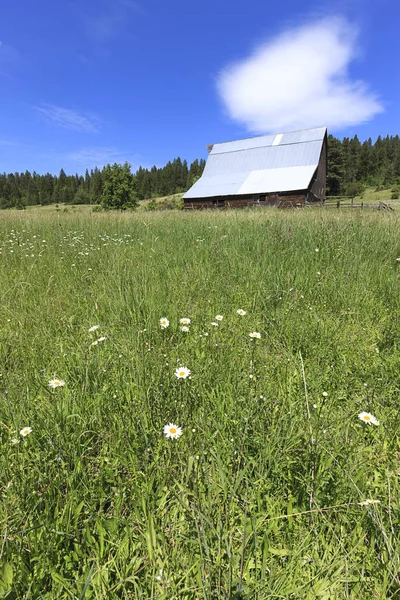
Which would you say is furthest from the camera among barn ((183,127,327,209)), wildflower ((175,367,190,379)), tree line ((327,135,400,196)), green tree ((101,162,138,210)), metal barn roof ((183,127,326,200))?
tree line ((327,135,400,196))

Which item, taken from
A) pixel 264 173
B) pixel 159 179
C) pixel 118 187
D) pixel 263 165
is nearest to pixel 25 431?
pixel 264 173

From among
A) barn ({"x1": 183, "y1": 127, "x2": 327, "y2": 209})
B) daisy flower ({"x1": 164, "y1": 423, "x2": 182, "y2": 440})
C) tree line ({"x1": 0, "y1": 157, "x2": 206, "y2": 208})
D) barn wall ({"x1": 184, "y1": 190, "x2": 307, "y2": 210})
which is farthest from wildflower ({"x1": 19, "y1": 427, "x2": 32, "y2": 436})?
tree line ({"x1": 0, "y1": 157, "x2": 206, "y2": 208})

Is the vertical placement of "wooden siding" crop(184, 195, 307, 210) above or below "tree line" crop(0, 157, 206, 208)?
below

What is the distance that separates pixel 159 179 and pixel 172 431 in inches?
4716

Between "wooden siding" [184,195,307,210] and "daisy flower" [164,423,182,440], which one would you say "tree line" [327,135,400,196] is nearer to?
"wooden siding" [184,195,307,210]

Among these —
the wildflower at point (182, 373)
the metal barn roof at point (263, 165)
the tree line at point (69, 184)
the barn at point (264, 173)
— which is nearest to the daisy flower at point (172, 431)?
the wildflower at point (182, 373)

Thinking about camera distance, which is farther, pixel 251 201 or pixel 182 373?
pixel 251 201

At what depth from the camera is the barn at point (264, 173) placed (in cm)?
2642

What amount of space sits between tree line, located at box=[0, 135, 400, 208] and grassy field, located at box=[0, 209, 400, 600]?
26.0 m

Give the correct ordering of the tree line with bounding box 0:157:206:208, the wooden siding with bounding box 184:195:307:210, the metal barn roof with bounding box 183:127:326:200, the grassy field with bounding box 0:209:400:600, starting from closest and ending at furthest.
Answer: the grassy field with bounding box 0:209:400:600, the wooden siding with bounding box 184:195:307:210, the metal barn roof with bounding box 183:127:326:200, the tree line with bounding box 0:157:206:208

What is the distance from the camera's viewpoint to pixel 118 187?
192 feet

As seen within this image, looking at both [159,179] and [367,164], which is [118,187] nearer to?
[159,179]

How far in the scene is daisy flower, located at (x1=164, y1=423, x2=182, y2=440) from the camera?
1330 mm

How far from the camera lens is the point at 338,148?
65.4m
